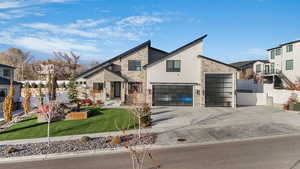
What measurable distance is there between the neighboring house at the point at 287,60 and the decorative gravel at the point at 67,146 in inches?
1461

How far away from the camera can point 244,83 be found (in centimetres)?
3706

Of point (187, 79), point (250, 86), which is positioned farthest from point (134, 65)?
point (250, 86)

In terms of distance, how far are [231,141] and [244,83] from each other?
1169 inches

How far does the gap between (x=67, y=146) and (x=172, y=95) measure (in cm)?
1628

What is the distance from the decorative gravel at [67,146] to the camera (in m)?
10.2

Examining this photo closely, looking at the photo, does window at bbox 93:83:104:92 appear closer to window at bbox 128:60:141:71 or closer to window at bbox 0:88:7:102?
window at bbox 128:60:141:71

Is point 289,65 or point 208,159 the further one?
point 289,65

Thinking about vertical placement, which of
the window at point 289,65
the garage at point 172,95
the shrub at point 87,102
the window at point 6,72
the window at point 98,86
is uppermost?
the window at point 289,65

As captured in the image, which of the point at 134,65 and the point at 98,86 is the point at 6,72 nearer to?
the point at 98,86

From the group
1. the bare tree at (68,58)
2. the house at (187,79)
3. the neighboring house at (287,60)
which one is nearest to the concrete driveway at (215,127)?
the house at (187,79)

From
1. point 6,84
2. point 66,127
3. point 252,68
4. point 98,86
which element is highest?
point 252,68

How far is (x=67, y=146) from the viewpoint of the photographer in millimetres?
10891

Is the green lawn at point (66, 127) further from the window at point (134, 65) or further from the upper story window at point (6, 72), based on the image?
the upper story window at point (6, 72)

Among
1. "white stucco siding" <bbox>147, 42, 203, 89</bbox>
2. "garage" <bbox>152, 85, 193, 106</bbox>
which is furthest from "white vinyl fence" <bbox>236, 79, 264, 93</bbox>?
A: "garage" <bbox>152, 85, 193, 106</bbox>
